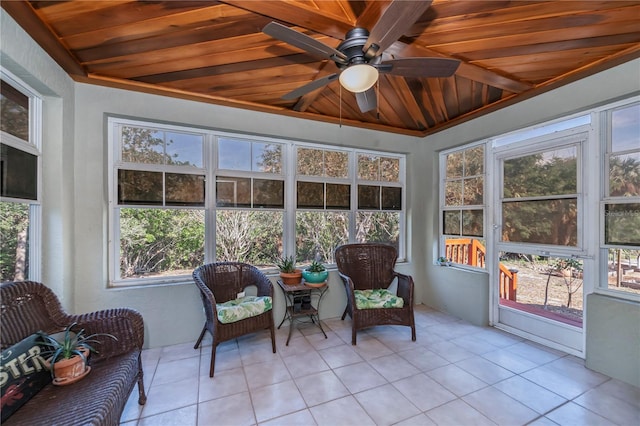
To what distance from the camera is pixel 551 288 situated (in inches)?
111

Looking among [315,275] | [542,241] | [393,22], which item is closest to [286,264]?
[315,275]

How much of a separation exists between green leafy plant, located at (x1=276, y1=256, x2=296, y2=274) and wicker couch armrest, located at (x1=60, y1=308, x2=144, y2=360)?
1502mm

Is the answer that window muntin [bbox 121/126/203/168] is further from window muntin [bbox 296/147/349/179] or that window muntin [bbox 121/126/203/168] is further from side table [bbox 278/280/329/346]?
side table [bbox 278/280/329/346]

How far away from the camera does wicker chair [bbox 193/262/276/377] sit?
237cm

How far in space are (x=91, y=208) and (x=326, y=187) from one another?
254 cm

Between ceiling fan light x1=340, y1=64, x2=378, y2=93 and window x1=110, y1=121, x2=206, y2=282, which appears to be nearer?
ceiling fan light x1=340, y1=64, x2=378, y2=93

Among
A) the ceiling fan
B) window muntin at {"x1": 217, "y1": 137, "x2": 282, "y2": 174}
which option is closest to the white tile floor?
window muntin at {"x1": 217, "y1": 137, "x2": 282, "y2": 174}

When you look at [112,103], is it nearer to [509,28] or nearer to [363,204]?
[363,204]

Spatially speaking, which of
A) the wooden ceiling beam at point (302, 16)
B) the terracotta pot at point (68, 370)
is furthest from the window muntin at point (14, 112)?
the wooden ceiling beam at point (302, 16)

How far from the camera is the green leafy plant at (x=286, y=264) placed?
309 centimetres

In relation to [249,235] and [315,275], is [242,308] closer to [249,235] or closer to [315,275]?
[315,275]

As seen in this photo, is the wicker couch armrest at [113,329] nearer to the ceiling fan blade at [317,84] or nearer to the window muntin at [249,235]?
the window muntin at [249,235]

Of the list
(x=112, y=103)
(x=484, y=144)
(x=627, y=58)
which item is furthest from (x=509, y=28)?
(x=112, y=103)

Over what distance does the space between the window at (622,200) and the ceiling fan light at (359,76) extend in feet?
7.70
